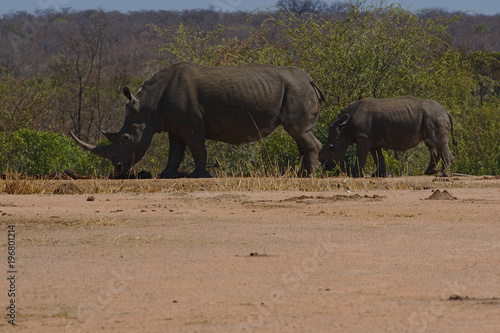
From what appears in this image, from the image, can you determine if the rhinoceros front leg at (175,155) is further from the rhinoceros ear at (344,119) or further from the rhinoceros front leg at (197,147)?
the rhinoceros ear at (344,119)

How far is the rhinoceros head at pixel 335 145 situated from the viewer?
16.0 m

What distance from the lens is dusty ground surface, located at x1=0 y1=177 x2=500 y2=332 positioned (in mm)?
4117

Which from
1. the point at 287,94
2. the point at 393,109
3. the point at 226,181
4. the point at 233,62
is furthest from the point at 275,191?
the point at 233,62

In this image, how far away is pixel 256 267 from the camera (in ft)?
18.5

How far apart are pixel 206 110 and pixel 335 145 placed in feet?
9.10

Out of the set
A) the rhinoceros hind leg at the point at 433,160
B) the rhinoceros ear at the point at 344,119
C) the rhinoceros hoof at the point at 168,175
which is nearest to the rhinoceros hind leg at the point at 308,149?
the rhinoceros ear at the point at 344,119

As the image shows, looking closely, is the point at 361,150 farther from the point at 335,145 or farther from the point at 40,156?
the point at 40,156

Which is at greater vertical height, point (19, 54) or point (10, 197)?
point (10, 197)

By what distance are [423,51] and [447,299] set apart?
51.3 ft

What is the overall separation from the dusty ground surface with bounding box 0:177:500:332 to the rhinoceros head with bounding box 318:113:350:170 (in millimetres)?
5636

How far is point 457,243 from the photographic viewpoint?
679 centimetres

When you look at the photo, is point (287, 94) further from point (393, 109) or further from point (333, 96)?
point (333, 96)

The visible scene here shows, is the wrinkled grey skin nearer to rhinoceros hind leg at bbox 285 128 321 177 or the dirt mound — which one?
rhinoceros hind leg at bbox 285 128 321 177

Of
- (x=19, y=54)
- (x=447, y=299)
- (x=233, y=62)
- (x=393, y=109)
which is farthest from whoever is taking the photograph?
(x=19, y=54)
